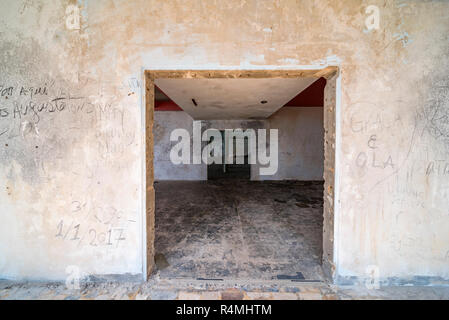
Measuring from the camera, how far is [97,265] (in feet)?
6.49

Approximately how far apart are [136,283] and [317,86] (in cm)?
508

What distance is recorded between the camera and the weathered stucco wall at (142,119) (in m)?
1.86

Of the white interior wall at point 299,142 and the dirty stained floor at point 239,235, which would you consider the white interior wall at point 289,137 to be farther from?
the dirty stained floor at point 239,235

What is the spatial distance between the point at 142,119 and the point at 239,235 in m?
2.17

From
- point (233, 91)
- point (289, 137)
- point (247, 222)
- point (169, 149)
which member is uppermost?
point (233, 91)

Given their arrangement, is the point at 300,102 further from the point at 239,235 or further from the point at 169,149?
the point at 239,235

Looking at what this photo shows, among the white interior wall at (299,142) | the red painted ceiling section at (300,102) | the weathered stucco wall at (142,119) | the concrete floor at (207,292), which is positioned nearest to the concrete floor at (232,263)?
the concrete floor at (207,292)

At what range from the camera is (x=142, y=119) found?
1930mm

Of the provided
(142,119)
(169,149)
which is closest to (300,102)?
(169,149)

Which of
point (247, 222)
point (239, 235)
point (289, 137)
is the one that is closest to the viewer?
point (239, 235)

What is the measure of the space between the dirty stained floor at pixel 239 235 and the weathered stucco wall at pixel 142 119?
1.83 ft

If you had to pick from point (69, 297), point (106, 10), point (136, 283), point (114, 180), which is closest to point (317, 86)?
point (106, 10)
